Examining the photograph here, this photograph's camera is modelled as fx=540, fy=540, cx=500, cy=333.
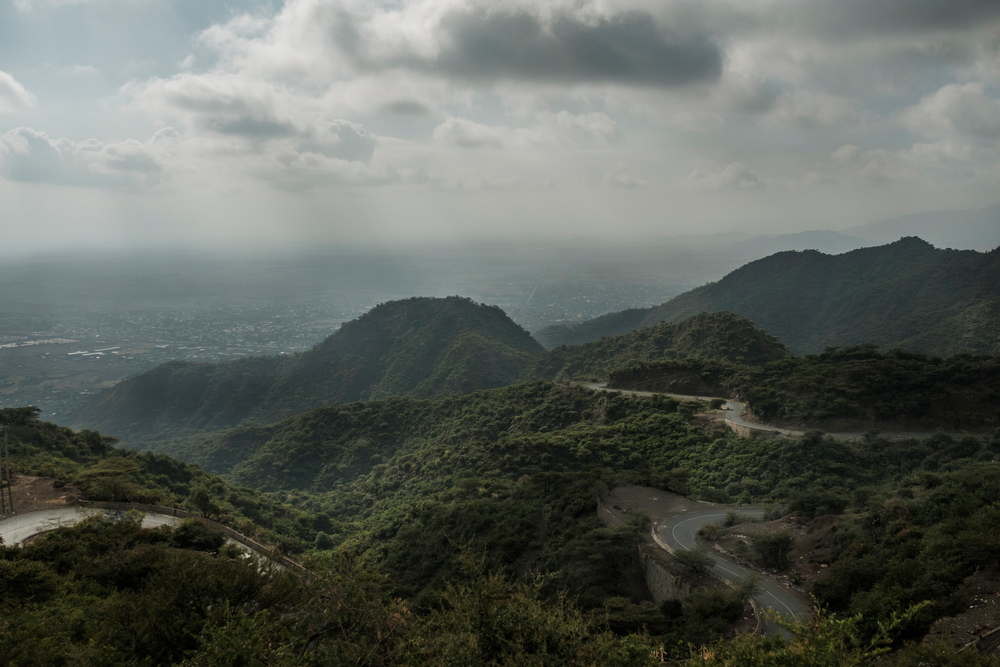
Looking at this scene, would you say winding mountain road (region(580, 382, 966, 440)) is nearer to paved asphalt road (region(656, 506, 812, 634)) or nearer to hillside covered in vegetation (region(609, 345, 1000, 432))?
hillside covered in vegetation (region(609, 345, 1000, 432))

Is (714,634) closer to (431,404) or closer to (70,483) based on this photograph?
(70,483)

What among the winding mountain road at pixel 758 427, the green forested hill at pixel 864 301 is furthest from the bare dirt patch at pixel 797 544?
the green forested hill at pixel 864 301

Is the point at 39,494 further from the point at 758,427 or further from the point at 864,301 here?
the point at 864,301

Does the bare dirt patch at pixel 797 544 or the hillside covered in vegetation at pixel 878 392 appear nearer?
the bare dirt patch at pixel 797 544

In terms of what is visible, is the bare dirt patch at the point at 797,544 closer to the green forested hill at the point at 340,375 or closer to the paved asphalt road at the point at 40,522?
the paved asphalt road at the point at 40,522

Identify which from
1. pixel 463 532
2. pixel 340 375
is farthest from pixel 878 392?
pixel 340 375

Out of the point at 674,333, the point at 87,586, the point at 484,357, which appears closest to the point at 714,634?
the point at 87,586

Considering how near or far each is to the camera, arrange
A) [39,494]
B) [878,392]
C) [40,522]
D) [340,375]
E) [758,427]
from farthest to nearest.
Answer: [340,375], [758,427], [878,392], [39,494], [40,522]
